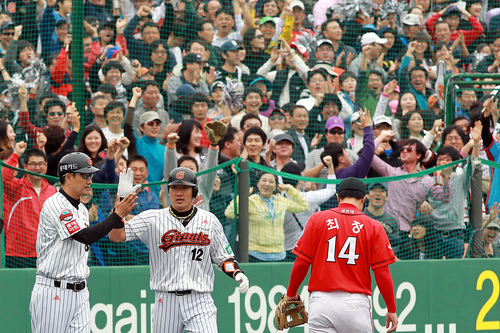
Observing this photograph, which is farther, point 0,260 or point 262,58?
point 262,58

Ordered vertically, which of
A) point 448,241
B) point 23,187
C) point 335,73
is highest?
point 335,73

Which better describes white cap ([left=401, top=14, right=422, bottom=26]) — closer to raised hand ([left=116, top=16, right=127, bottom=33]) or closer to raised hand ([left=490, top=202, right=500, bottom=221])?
raised hand ([left=116, top=16, right=127, bottom=33])

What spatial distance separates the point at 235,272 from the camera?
5535 millimetres

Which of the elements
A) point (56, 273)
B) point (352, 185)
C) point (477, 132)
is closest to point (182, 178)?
point (56, 273)

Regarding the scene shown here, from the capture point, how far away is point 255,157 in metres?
7.95

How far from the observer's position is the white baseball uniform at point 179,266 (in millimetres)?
5500

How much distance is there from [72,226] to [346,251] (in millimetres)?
2126

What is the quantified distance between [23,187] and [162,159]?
187 cm

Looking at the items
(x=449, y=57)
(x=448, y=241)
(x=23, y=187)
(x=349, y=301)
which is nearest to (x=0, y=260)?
(x=23, y=187)

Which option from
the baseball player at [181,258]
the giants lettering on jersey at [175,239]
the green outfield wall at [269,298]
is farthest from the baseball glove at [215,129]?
the giants lettering on jersey at [175,239]

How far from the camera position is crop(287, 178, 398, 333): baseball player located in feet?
17.1

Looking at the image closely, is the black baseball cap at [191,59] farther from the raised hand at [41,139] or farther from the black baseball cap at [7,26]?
the raised hand at [41,139]

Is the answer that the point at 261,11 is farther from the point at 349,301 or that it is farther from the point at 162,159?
the point at 349,301

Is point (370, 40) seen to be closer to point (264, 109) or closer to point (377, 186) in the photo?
point (264, 109)
